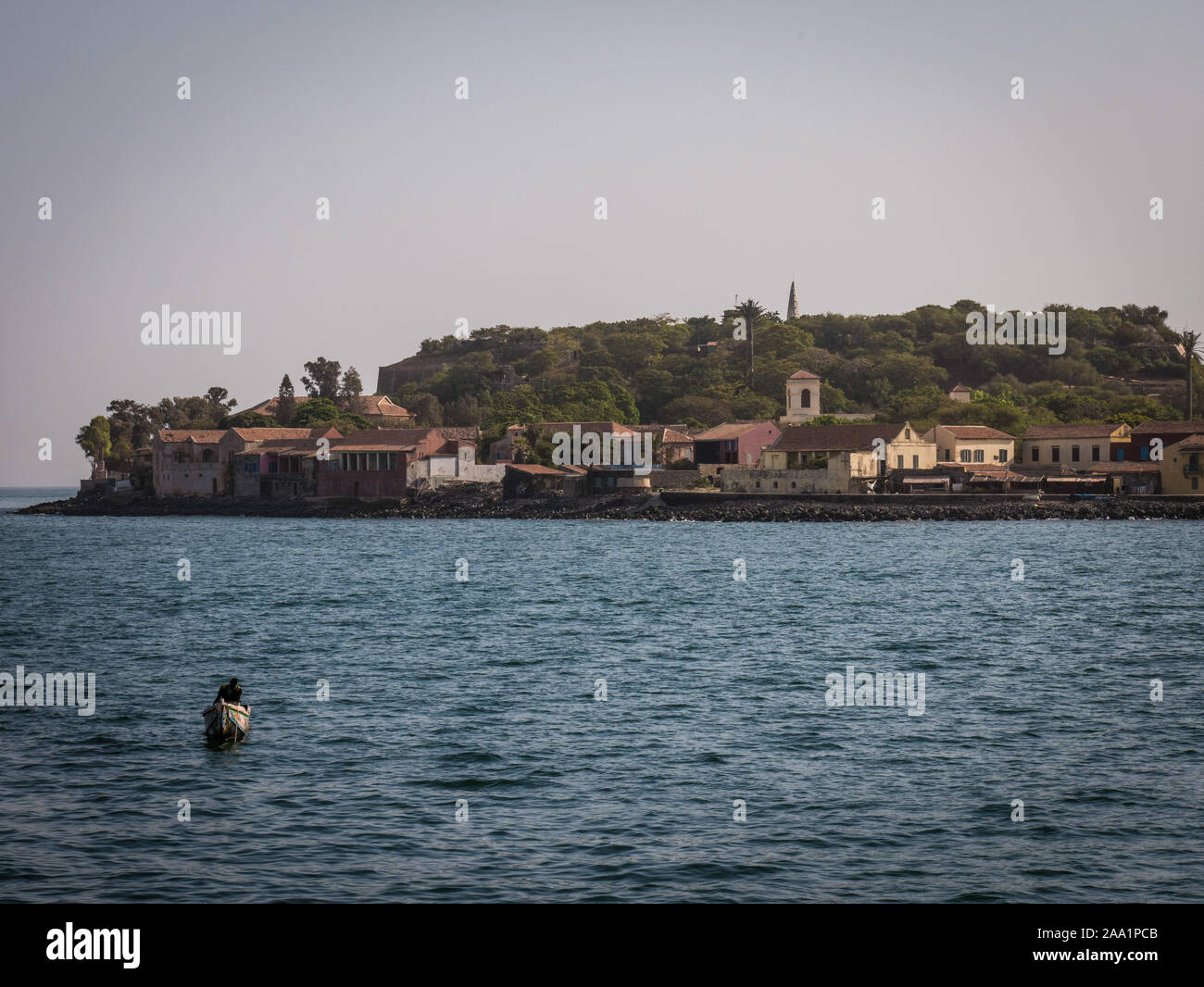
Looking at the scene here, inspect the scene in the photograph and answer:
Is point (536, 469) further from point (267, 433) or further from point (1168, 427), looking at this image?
point (1168, 427)

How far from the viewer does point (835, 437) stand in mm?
99875

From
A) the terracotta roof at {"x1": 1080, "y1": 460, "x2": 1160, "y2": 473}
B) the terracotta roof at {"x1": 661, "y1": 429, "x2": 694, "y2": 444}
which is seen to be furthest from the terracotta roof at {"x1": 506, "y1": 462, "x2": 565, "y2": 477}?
the terracotta roof at {"x1": 1080, "y1": 460, "x2": 1160, "y2": 473}

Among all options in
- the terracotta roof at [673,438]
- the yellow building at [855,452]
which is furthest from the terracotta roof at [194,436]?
the yellow building at [855,452]

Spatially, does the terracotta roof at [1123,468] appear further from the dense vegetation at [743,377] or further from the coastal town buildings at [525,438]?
the coastal town buildings at [525,438]

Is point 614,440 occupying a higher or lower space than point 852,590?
higher

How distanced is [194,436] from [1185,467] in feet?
308

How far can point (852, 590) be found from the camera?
47219mm

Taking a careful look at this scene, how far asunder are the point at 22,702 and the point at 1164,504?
271ft

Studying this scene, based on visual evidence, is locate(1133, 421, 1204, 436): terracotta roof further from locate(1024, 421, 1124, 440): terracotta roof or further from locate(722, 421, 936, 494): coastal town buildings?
locate(722, 421, 936, 494): coastal town buildings

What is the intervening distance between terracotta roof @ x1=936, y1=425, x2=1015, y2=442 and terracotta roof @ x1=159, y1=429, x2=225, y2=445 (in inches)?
2865

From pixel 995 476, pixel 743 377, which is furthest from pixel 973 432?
pixel 743 377

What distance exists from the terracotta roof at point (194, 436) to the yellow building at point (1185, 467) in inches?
3527
